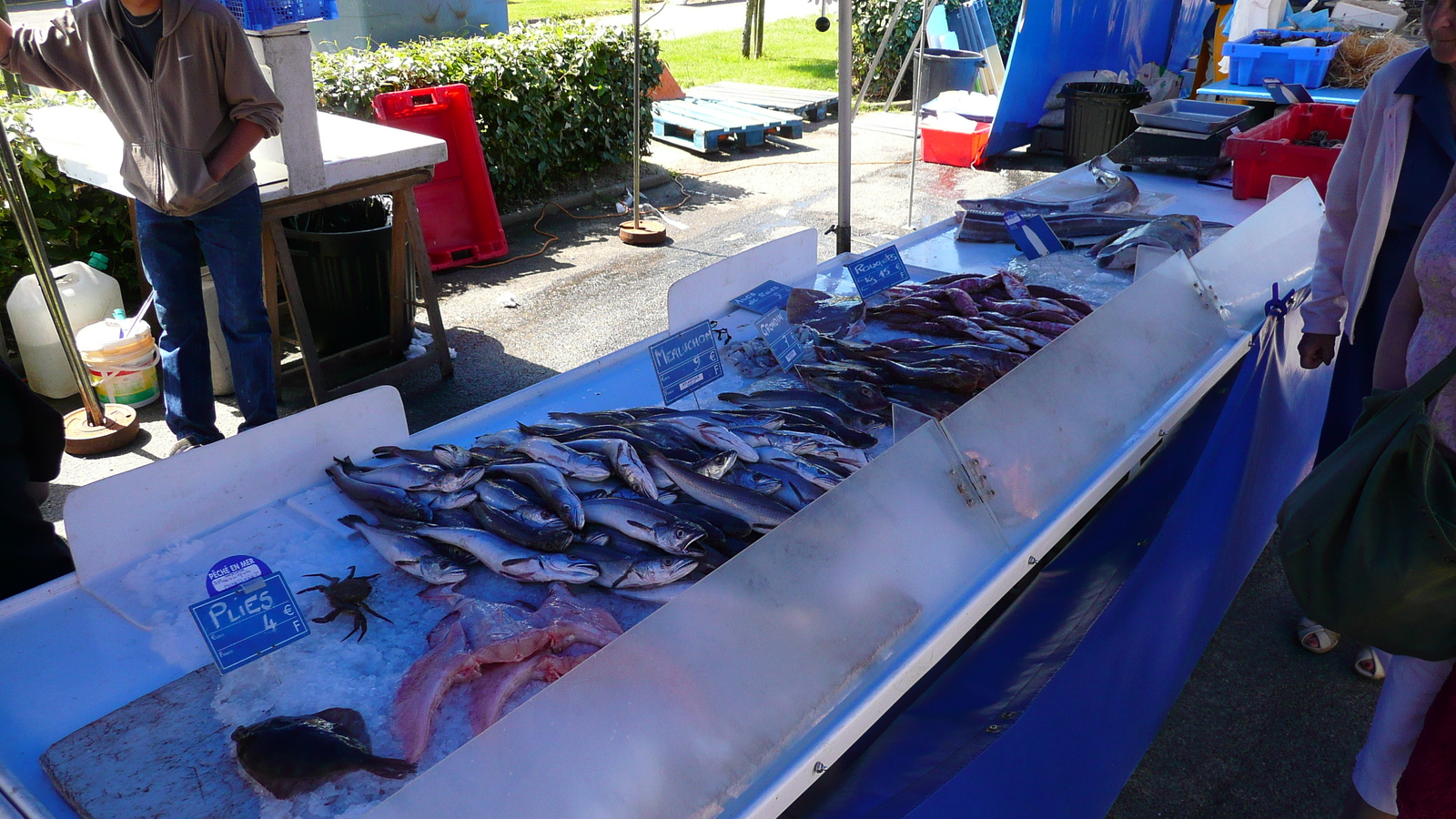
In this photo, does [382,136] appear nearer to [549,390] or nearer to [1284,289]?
[549,390]

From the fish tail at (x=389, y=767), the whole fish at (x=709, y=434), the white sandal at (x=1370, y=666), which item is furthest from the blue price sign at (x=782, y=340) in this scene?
the white sandal at (x=1370, y=666)

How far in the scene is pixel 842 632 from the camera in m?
1.79

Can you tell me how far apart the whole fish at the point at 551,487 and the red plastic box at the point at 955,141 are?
8.73 m

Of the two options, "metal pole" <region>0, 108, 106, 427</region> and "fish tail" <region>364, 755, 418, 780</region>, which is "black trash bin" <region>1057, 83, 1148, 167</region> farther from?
"fish tail" <region>364, 755, 418, 780</region>

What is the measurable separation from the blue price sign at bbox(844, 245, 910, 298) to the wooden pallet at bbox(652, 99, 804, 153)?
284 inches

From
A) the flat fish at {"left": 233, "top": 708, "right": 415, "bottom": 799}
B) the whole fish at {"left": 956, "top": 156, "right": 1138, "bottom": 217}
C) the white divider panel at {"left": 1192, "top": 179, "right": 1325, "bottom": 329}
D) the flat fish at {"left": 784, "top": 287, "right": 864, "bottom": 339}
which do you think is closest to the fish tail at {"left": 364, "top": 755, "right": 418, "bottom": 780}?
the flat fish at {"left": 233, "top": 708, "right": 415, "bottom": 799}

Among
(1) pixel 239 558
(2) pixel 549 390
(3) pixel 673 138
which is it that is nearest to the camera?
(1) pixel 239 558

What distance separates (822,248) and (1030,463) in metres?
5.63

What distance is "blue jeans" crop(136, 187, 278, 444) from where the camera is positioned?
13.0ft

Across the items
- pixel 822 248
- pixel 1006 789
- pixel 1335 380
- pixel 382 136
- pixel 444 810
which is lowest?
pixel 822 248

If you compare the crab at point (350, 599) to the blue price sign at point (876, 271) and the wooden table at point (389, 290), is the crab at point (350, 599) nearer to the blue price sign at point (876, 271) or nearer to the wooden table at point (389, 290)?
the blue price sign at point (876, 271)

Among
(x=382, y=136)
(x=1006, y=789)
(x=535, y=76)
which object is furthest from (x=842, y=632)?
(x=535, y=76)

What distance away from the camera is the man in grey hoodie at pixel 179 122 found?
367cm

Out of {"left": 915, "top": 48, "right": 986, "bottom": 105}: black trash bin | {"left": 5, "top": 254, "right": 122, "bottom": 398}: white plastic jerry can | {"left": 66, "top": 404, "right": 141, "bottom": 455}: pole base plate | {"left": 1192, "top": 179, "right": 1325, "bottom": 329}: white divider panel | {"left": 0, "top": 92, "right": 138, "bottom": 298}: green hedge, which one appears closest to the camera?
{"left": 1192, "top": 179, "right": 1325, "bottom": 329}: white divider panel
